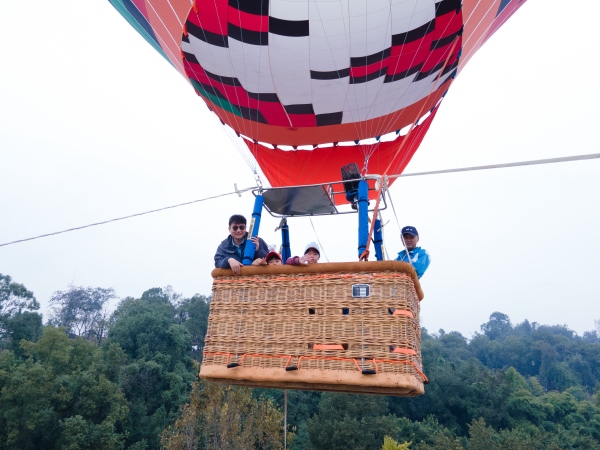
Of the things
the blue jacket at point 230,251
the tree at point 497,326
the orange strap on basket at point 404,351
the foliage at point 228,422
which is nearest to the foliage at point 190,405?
the foliage at point 228,422

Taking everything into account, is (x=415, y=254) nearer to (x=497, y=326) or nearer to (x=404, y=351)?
(x=404, y=351)

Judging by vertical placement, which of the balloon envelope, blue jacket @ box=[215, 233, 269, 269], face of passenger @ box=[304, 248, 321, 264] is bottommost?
face of passenger @ box=[304, 248, 321, 264]

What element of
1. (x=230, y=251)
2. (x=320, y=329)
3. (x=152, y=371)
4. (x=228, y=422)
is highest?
(x=152, y=371)

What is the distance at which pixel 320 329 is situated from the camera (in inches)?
99.0

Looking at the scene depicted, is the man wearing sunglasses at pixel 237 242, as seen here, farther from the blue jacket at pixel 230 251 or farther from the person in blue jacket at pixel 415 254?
the person in blue jacket at pixel 415 254

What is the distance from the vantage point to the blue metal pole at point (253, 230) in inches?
122

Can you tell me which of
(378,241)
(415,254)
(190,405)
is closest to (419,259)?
(415,254)

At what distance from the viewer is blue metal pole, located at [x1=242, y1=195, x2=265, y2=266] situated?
3.10 m

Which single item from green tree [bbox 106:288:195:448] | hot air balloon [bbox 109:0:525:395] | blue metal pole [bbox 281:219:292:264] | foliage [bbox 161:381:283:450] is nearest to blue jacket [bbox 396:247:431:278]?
hot air balloon [bbox 109:0:525:395]

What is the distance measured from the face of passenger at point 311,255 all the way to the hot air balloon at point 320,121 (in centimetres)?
24

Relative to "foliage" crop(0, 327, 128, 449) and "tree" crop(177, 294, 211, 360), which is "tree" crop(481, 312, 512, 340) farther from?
"foliage" crop(0, 327, 128, 449)

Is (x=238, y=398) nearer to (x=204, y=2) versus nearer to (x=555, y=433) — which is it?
(x=204, y=2)

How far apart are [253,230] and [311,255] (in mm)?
525

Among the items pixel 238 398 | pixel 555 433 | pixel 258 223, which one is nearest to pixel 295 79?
pixel 258 223
